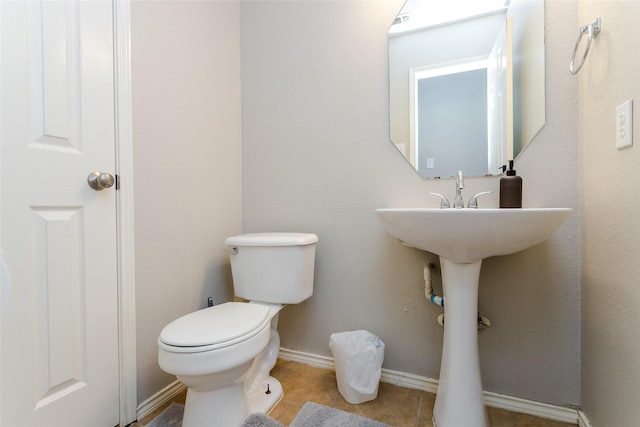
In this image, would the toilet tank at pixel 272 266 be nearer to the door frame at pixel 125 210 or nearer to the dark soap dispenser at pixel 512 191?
the door frame at pixel 125 210

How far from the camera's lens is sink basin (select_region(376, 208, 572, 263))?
2.60 ft

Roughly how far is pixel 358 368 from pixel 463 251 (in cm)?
67

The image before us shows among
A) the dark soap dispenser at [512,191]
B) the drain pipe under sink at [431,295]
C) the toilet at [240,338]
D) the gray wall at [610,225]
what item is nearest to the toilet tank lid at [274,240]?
the toilet at [240,338]

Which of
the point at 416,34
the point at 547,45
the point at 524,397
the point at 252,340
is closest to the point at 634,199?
the point at 547,45

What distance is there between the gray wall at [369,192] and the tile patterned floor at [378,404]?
9 centimetres

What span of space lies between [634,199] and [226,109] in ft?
5.36

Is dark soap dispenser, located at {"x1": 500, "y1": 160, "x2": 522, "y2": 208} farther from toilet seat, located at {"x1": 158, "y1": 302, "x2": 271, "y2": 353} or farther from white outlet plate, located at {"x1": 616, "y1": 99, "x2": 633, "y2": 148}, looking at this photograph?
toilet seat, located at {"x1": 158, "y1": 302, "x2": 271, "y2": 353}

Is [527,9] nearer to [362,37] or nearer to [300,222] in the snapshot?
[362,37]

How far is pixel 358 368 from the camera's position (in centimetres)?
122

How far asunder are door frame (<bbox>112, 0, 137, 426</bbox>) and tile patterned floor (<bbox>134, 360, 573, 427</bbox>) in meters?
0.17

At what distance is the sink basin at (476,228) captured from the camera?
31.2 inches

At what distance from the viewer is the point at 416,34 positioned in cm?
132

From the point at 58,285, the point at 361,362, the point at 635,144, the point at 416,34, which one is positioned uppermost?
the point at 416,34

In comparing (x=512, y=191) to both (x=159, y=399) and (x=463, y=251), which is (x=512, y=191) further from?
(x=159, y=399)
